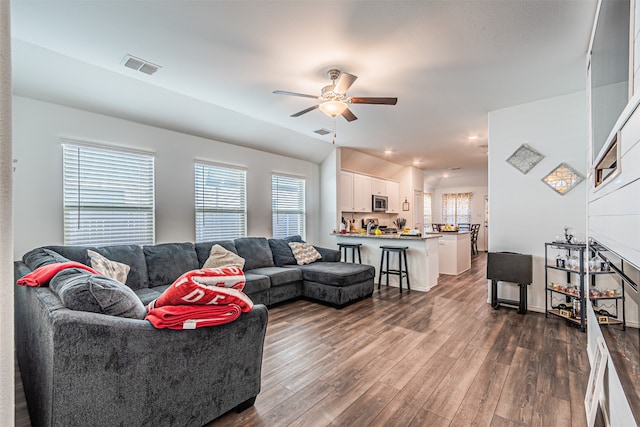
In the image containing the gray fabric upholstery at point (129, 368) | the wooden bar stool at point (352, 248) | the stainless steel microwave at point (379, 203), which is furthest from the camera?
the stainless steel microwave at point (379, 203)

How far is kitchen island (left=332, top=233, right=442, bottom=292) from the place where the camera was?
5000 millimetres

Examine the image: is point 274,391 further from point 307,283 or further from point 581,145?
point 581,145

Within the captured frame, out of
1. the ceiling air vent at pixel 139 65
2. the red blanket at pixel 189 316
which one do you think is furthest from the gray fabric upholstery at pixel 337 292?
the ceiling air vent at pixel 139 65

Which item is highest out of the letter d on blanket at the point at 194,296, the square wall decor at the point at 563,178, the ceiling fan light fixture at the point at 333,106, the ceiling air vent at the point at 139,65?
the ceiling air vent at the point at 139,65

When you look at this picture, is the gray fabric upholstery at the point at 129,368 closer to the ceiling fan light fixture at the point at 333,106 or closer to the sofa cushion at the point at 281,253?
the ceiling fan light fixture at the point at 333,106

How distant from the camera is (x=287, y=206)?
6.12m

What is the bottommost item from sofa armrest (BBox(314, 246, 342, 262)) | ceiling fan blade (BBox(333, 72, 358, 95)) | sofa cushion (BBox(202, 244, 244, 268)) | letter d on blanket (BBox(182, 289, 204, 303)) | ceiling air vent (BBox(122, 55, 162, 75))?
sofa armrest (BBox(314, 246, 342, 262))

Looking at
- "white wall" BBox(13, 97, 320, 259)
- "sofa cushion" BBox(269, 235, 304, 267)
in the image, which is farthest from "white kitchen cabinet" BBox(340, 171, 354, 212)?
"sofa cushion" BBox(269, 235, 304, 267)

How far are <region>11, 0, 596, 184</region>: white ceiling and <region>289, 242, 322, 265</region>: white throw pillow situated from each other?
2181 mm

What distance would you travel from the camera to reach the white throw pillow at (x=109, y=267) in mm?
→ 3049

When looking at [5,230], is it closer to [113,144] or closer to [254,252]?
[113,144]

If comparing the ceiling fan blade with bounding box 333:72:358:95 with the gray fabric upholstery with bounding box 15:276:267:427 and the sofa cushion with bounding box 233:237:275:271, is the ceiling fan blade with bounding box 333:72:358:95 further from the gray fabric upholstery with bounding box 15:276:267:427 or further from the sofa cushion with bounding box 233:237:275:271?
the sofa cushion with bounding box 233:237:275:271

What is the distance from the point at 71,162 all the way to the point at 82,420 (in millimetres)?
3243

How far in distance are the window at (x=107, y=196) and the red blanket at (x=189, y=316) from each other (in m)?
2.76
